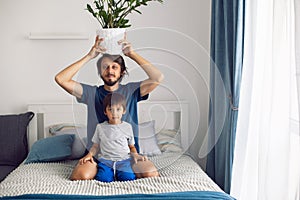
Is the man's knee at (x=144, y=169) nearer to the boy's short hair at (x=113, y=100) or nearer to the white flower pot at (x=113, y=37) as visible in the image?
the boy's short hair at (x=113, y=100)

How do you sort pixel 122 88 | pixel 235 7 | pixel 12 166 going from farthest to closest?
1. pixel 12 166
2. pixel 235 7
3. pixel 122 88

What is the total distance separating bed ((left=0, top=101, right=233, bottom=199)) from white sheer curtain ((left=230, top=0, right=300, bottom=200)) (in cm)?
24

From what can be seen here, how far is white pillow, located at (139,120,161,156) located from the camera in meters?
2.77

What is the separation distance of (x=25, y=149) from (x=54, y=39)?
2.79 feet

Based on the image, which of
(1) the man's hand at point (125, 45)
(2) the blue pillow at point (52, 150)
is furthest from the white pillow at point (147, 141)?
(2) the blue pillow at point (52, 150)

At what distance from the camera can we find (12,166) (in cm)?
348

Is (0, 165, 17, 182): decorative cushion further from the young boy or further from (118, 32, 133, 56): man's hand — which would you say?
(118, 32, 133, 56): man's hand

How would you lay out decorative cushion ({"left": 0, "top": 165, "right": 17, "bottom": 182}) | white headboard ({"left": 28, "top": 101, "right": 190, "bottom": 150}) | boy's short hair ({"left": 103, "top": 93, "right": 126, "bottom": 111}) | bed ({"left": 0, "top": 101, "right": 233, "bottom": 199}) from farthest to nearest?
decorative cushion ({"left": 0, "top": 165, "right": 17, "bottom": 182}) → white headboard ({"left": 28, "top": 101, "right": 190, "bottom": 150}) → boy's short hair ({"left": 103, "top": 93, "right": 126, "bottom": 111}) → bed ({"left": 0, "top": 101, "right": 233, "bottom": 199})

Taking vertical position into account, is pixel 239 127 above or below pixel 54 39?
below

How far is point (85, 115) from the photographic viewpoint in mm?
2832

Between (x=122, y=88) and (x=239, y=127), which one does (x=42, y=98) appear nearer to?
(x=122, y=88)

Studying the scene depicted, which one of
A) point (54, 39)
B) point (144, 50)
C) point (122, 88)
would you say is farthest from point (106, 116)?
point (54, 39)

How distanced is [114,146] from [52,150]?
0.68 m

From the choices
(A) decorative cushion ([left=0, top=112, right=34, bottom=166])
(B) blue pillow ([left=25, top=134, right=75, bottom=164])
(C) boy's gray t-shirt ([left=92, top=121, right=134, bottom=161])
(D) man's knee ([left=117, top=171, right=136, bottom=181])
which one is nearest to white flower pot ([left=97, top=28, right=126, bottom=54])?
(C) boy's gray t-shirt ([left=92, top=121, right=134, bottom=161])
